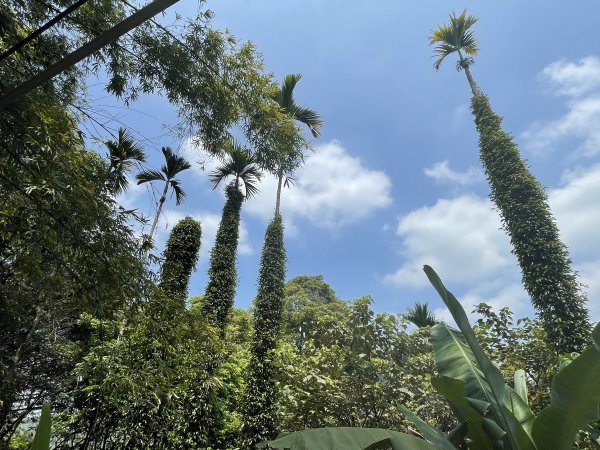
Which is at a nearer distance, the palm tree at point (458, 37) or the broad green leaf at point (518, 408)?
the broad green leaf at point (518, 408)

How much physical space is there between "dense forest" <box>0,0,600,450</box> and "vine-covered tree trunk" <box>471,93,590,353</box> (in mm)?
34

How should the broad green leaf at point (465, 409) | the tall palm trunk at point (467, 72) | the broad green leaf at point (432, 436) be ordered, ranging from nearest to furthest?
the broad green leaf at point (432, 436), the broad green leaf at point (465, 409), the tall palm trunk at point (467, 72)

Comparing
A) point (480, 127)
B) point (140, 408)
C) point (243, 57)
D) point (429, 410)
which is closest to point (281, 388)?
point (429, 410)

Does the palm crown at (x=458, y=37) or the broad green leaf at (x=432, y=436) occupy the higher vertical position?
the palm crown at (x=458, y=37)

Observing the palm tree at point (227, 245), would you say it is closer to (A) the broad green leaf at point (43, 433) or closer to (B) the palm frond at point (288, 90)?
(B) the palm frond at point (288, 90)

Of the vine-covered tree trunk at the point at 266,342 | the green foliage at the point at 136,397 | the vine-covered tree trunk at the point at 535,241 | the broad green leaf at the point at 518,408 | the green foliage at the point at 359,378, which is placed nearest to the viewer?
the broad green leaf at the point at 518,408

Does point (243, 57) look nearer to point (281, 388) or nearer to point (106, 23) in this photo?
point (106, 23)

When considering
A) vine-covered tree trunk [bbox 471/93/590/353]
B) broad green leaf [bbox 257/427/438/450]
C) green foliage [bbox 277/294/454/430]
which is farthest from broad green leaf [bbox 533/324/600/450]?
vine-covered tree trunk [bbox 471/93/590/353]

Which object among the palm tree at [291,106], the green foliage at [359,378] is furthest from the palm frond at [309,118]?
the green foliage at [359,378]

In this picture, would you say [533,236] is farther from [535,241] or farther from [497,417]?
[497,417]

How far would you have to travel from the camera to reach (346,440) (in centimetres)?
172

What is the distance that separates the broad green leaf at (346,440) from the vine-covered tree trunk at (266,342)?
5.60 meters

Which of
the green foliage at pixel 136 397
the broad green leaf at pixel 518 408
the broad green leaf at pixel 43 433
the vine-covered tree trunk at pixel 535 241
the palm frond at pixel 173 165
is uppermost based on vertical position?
the palm frond at pixel 173 165

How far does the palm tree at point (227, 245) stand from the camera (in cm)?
1034
